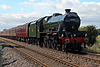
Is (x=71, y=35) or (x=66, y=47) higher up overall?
(x=71, y=35)

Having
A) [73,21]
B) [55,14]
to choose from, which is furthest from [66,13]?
[55,14]

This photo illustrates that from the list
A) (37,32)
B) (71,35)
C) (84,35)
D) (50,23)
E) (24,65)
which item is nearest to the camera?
(24,65)

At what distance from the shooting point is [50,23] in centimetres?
1357

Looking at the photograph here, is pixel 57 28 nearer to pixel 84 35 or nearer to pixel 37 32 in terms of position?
pixel 84 35

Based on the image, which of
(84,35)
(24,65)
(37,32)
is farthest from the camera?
(37,32)

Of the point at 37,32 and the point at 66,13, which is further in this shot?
the point at 37,32

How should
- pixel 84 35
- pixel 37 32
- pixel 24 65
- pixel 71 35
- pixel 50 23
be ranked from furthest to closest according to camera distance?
pixel 37 32, pixel 50 23, pixel 84 35, pixel 71 35, pixel 24 65

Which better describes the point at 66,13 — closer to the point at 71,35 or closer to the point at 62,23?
the point at 62,23

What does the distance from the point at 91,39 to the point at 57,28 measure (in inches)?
268

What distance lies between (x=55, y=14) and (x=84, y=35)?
413 cm

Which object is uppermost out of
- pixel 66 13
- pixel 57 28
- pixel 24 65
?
pixel 66 13

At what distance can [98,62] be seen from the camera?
7.48 m

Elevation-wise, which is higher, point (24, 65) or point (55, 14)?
point (55, 14)

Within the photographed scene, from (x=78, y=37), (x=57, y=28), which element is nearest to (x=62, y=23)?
(x=57, y=28)
